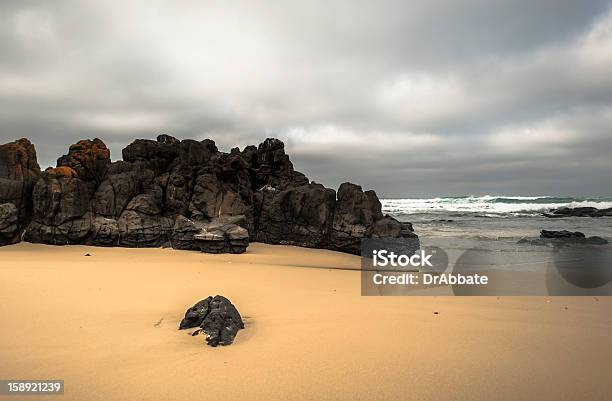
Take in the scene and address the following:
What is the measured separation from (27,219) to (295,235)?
29.8 feet

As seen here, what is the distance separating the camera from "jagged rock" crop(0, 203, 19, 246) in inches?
425

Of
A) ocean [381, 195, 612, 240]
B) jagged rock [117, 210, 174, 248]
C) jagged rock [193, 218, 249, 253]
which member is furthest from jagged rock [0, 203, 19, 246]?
ocean [381, 195, 612, 240]

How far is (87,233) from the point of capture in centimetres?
1186

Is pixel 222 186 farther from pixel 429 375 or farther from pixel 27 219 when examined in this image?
pixel 429 375

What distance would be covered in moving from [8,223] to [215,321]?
1091 cm

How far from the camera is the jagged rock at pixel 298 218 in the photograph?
1410cm

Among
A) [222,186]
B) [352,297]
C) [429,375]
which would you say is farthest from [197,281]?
[222,186]

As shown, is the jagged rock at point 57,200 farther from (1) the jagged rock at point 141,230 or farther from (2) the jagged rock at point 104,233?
(1) the jagged rock at point 141,230

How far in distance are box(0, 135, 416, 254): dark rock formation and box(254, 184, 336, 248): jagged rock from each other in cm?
4

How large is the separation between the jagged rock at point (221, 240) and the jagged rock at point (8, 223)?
5.39 meters

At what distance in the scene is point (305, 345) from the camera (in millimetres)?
3184

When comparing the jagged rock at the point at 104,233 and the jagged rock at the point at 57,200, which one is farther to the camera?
the jagged rock at the point at 104,233

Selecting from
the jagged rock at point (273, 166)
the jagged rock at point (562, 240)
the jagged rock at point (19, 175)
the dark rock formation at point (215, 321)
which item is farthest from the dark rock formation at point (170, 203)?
the jagged rock at point (562, 240)

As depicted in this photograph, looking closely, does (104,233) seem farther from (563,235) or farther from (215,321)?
(563,235)
